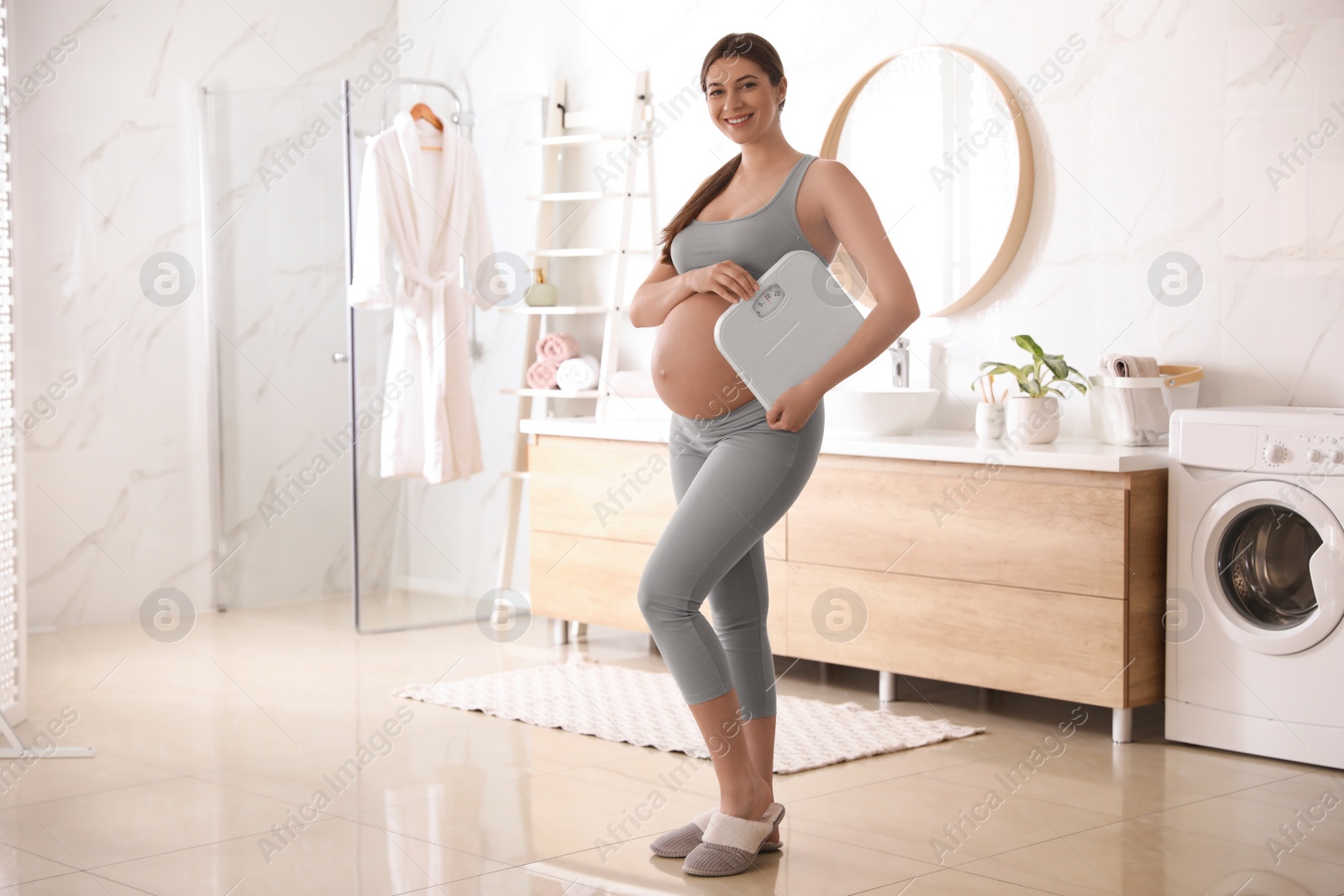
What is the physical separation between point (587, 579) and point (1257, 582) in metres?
1.93

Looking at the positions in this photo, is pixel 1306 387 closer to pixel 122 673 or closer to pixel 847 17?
pixel 847 17

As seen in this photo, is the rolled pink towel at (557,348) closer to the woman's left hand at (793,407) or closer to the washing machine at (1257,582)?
the washing machine at (1257,582)

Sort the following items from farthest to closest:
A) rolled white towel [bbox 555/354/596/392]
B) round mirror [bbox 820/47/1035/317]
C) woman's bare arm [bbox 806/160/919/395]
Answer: rolled white towel [bbox 555/354/596/392] → round mirror [bbox 820/47/1035/317] → woman's bare arm [bbox 806/160/919/395]

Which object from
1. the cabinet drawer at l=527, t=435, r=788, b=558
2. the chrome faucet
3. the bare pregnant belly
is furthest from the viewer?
the cabinet drawer at l=527, t=435, r=788, b=558

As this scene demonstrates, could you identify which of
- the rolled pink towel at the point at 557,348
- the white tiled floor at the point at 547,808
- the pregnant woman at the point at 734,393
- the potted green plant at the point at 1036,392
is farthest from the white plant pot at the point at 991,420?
the rolled pink towel at the point at 557,348

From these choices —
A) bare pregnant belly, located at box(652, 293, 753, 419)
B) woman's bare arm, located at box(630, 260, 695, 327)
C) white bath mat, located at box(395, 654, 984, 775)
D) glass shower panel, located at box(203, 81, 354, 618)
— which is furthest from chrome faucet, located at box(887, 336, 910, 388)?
glass shower panel, located at box(203, 81, 354, 618)

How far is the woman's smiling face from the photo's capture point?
2150 millimetres

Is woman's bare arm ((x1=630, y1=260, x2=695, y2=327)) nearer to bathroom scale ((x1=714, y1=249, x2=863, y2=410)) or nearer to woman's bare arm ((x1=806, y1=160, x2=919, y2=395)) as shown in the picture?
bathroom scale ((x1=714, y1=249, x2=863, y2=410))

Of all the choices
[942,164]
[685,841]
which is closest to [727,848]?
[685,841]

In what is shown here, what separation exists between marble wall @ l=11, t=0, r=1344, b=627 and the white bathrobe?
0.81 ft

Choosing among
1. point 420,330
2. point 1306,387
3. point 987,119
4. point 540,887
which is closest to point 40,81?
point 420,330

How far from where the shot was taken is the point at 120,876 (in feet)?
7.39

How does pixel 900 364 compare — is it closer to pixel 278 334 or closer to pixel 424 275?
pixel 424 275

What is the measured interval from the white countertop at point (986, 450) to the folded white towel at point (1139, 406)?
4cm
